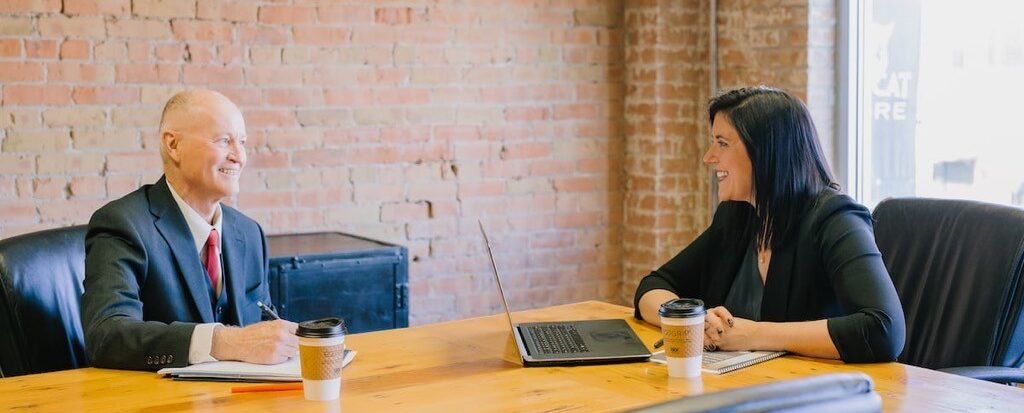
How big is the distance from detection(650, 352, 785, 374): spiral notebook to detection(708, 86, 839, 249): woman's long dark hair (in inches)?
15.0

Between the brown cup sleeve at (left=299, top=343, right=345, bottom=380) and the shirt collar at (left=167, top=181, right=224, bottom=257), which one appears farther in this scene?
the shirt collar at (left=167, top=181, right=224, bottom=257)

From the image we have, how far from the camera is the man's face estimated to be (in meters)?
2.81

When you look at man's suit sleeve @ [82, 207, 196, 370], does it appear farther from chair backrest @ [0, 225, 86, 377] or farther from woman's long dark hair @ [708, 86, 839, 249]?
woman's long dark hair @ [708, 86, 839, 249]

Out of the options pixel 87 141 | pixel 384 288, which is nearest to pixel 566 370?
pixel 384 288

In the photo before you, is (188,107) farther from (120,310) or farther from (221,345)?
(221,345)

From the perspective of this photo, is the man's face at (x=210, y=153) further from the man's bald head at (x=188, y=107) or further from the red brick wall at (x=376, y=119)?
the red brick wall at (x=376, y=119)

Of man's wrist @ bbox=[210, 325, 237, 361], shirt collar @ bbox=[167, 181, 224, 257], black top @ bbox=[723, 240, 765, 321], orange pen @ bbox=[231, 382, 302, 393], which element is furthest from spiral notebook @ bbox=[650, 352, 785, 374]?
shirt collar @ bbox=[167, 181, 224, 257]

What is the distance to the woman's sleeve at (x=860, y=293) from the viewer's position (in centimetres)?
243

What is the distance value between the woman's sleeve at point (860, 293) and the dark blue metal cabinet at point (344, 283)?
5.82ft

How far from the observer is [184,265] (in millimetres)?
2697

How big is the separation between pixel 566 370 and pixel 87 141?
2.35m

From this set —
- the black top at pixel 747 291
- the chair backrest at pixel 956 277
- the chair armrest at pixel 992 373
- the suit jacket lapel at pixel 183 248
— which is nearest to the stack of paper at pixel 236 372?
the suit jacket lapel at pixel 183 248

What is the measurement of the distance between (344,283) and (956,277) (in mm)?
1974

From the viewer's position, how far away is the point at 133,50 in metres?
4.08
